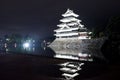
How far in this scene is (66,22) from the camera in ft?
300

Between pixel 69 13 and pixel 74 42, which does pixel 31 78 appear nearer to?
pixel 74 42

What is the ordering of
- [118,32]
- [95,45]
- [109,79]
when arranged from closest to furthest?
1. [109,79]
2. [118,32]
3. [95,45]

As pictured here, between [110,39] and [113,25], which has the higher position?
[113,25]

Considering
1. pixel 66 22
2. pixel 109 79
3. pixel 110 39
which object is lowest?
pixel 109 79

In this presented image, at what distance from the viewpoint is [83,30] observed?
263 feet

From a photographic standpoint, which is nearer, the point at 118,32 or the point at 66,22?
the point at 118,32

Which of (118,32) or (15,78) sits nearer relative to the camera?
(15,78)

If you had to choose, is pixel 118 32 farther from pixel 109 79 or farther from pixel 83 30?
pixel 109 79

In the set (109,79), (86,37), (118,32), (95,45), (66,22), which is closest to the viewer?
(109,79)

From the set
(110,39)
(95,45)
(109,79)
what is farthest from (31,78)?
(95,45)

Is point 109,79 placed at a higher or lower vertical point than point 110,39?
lower

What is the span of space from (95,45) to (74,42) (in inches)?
785

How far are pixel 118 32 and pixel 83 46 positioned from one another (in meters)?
27.1

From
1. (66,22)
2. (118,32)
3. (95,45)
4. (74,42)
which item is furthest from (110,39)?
(66,22)
